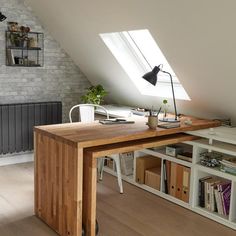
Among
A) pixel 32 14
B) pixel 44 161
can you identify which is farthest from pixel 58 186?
pixel 32 14

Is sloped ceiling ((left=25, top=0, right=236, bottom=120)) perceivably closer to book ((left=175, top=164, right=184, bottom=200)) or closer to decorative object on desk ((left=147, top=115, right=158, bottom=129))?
decorative object on desk ((left=147, top=115, right=158, bottom=129))

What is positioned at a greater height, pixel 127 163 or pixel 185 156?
pixel 185 156

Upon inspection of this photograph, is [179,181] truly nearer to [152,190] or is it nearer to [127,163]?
[152,190]

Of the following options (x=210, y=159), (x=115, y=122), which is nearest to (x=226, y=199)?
(x=210, y=159)

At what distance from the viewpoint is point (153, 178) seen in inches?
147

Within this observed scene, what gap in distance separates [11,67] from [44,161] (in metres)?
1.97

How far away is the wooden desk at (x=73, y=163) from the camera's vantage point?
260 cm

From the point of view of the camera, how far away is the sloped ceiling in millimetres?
2801

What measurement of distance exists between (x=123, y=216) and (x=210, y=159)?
92cm

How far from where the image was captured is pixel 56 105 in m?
4.74

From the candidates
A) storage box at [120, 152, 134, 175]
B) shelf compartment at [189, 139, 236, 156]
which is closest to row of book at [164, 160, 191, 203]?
shelf compartment at [189, 139, 236, 156]

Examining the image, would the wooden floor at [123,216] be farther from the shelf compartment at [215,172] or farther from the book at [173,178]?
the shelf compartment at [215,172]

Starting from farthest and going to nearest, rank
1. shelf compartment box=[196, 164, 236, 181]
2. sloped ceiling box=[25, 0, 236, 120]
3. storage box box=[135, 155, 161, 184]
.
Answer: storage box box=[135, 155, 161, 184] → shelf compartment box=[196, 164, 236, 181] → sloped ceiling box=[25, 0, 236, 120]

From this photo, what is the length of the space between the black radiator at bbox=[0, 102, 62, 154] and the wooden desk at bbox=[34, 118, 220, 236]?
1498 mm
